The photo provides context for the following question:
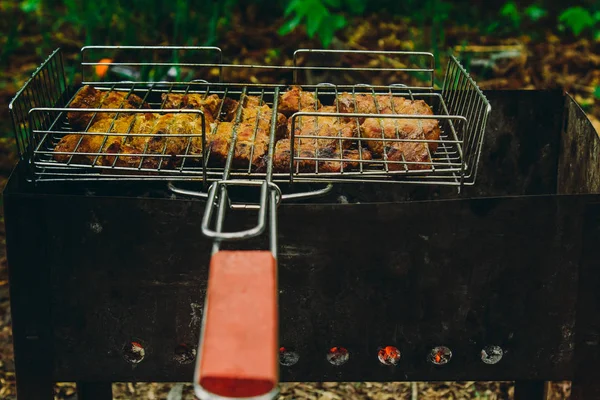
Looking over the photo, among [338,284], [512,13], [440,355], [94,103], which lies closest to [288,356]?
[338,284]

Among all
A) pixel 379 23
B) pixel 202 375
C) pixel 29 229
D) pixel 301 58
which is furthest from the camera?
pixel 379 23

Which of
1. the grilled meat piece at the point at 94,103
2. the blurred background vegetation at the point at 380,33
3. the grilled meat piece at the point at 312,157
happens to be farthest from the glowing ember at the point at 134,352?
the blurred background vegetation at the point at 380,33

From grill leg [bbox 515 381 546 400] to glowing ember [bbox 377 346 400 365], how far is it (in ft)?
3.05

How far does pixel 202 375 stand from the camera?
1361 mm

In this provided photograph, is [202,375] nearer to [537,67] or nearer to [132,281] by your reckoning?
[132,281]

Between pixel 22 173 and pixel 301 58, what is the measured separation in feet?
12.6

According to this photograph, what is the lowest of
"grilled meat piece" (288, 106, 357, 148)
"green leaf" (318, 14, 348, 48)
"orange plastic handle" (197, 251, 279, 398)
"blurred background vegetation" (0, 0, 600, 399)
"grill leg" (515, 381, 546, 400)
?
"grill leg" (515, 381, 546, 400)

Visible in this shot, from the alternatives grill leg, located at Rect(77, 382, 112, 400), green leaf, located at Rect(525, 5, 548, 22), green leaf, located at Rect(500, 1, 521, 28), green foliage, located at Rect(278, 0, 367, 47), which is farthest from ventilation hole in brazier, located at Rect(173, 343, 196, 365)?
green leaf, located at Rect(525, 5, 548, 22)

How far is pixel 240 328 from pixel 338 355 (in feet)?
3.18

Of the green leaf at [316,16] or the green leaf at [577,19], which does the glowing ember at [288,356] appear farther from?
the green leaf at [577,19]

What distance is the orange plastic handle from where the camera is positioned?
1.36 meters

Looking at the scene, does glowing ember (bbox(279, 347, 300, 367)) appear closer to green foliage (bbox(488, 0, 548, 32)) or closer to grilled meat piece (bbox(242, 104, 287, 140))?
grilled meat piece (bbox(242, 104, 287, 140))

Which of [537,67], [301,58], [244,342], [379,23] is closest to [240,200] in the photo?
[244,342]

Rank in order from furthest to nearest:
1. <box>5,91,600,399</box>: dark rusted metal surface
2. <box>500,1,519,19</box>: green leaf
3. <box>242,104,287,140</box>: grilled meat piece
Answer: <box>500,1,519,19</box>: green leaf → <box>242,104,287,140</box>: grilled meat piece → <box>5,91,600,399</box>: dark rusted metal surface
